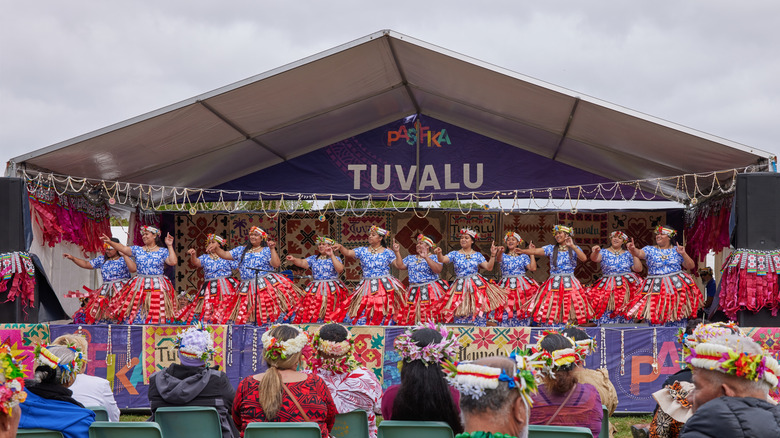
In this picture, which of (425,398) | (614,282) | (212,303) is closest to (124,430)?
(425,398)

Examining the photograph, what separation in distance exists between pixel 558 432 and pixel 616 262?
5.39 meters

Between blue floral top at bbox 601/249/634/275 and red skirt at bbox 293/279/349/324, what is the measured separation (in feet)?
9.20

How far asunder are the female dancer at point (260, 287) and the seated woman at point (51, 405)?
14.3 feet

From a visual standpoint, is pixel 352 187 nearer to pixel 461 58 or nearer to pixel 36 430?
pixel 461 58

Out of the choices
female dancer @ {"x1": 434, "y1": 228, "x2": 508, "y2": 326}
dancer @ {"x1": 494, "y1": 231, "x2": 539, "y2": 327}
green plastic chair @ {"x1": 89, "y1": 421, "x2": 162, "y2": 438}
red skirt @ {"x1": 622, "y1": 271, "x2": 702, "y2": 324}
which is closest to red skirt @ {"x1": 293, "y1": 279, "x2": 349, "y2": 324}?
female dancer @ {"x1": 434, "y1": 228, "x2": 508, "y2": 326}

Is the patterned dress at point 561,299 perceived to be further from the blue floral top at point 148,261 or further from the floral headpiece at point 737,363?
the floral headpiece at point 737,363

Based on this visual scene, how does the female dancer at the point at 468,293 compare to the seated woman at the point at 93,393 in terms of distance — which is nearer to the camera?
the seated woman at the point at 93,393

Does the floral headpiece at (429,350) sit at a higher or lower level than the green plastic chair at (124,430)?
higher

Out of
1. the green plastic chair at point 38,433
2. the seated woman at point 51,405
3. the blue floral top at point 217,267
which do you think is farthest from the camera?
the blue floral top at point 217,267

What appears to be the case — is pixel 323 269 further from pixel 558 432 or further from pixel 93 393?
pixel 558 432

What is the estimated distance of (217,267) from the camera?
8.05 meters

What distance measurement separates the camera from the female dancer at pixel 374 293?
748cm

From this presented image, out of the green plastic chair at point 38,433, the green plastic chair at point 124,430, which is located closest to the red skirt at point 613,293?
the green plastic chair at point 124,430

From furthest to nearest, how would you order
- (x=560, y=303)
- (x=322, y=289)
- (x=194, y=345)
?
(x=322, y=289)
(x=560, y=303)
(x=194, y=345)
